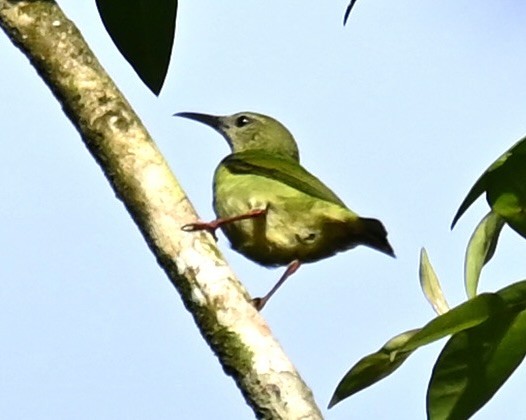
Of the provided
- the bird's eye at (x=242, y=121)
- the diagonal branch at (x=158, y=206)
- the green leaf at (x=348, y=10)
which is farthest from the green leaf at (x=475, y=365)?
the bird's eye at (x=242, y=121)

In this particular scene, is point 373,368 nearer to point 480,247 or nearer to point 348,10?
point 480,247

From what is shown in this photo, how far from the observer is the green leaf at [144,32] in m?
2.46

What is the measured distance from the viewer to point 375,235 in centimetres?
535

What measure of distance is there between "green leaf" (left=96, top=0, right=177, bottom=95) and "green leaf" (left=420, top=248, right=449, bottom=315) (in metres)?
0.69

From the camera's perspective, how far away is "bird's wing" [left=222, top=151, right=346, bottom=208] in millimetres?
5855

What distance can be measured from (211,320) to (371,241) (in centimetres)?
265

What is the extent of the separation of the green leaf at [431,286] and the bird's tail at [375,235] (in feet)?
8.98

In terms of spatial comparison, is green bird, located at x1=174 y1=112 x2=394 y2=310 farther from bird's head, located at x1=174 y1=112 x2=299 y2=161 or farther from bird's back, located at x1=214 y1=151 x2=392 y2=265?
bird's head, located at x1=174 y1=112 x2=299 y2=161

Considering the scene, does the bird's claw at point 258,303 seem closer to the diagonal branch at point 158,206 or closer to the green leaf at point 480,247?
the diagonal branch at point 158,206

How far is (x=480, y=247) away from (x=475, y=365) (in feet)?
1.02

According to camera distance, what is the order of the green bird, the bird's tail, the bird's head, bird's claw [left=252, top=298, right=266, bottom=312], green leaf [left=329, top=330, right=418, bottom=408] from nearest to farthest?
green leaf [left=329, top=330, right=418, bottom=408], bird's claw [left=252, top=298, right=266, bottom=312], the bird's tail, the green bird, the bird's head

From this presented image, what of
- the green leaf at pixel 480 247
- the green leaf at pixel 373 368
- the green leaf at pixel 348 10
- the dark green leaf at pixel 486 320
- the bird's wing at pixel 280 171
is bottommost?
the dark green leaf at pixel 486 320

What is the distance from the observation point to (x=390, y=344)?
2104mm

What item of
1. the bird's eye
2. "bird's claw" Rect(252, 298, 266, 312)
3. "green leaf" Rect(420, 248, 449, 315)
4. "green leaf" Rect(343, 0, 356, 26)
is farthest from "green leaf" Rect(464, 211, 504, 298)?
the bird's eye
